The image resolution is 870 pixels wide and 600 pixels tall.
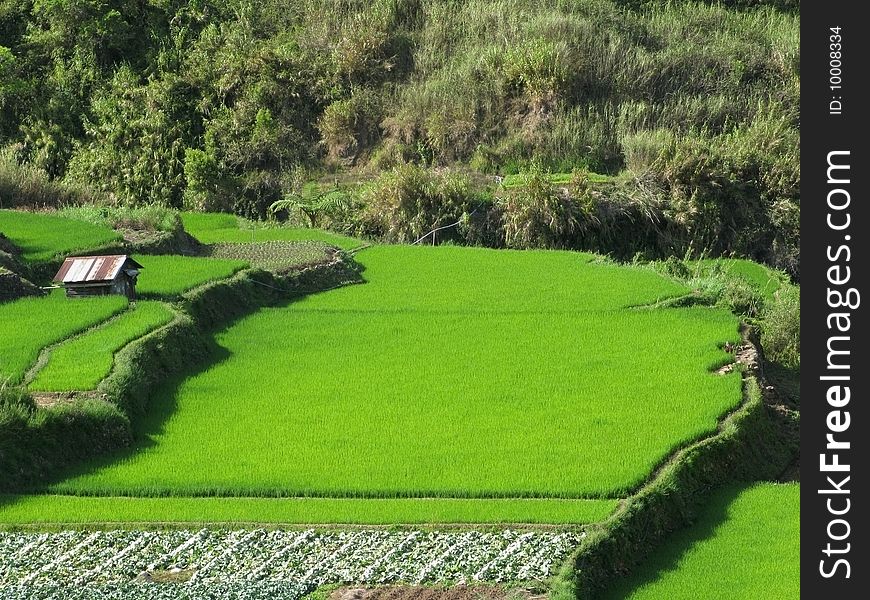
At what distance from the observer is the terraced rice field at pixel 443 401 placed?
12062mm

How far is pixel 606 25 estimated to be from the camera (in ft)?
95.7

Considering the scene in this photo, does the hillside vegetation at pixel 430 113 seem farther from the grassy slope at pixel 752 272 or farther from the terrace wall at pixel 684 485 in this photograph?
the terrace wall at pixel 684 485

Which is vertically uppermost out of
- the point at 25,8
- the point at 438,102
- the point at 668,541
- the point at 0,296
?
the point at 25,8

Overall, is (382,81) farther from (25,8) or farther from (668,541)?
(668,541)

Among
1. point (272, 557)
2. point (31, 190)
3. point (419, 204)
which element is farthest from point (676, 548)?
point (31, 190)

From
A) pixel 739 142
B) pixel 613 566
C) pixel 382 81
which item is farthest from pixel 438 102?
pixel 613 566

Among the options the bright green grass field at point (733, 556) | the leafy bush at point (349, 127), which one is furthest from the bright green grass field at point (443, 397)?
the leafy bush at point (349, 127)

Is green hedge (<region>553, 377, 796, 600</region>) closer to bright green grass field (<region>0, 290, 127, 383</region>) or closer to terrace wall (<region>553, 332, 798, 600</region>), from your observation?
terrace wall (<region>553, 332, 798, 600</region>)

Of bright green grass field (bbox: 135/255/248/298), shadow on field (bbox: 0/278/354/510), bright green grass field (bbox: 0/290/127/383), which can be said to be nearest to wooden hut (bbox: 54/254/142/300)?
bright green grass field (bbox: 0/290/127/383)

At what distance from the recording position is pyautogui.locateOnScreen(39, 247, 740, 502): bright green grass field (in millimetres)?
12180

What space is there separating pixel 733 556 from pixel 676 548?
492 mm

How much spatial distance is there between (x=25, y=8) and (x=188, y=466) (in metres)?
22.8

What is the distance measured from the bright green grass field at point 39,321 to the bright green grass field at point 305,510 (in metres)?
2.88

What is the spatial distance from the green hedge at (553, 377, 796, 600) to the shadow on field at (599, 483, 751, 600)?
6 cm
